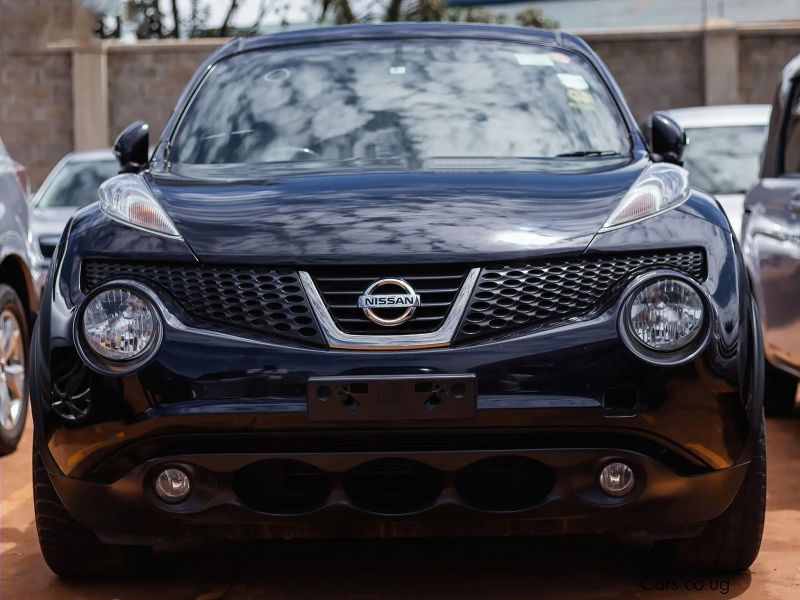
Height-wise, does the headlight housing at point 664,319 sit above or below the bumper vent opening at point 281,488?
above

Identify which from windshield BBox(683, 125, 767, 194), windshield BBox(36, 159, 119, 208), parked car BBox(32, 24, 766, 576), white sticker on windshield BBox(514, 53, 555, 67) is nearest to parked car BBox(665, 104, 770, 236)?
windshield BBox(683, 125, 767, 194)

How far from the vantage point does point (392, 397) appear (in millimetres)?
3840

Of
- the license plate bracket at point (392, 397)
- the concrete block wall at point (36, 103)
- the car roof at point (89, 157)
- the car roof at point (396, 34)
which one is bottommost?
the concrete block wall at point (36, 103)

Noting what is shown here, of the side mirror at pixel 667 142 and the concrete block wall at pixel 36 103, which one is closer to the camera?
the side mirror at pixel 667 142

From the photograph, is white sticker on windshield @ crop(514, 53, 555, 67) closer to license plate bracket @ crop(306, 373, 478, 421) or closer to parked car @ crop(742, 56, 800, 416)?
parked car @ crop(742, 56, 800, 416)

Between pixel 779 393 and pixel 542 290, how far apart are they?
431cm

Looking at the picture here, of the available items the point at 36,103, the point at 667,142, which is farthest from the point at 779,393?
the point at 36,103

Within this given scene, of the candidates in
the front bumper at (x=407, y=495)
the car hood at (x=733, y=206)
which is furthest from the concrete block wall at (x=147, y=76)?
the front bumper at (x=407, y=495)

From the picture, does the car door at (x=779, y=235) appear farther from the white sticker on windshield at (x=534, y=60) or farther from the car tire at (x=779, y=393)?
the white sticker on windshield at (x=534, y=60)

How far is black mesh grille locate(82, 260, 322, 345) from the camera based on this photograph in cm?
394

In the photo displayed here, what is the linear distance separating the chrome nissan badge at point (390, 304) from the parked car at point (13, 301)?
12.2ft

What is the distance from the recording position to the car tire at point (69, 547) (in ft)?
14.4

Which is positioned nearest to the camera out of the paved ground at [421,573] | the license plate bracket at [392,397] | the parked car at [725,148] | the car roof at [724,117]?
the license plate bracket at [392,397]

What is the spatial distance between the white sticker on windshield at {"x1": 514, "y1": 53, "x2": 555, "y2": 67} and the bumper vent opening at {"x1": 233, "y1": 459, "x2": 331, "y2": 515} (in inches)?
81.5
